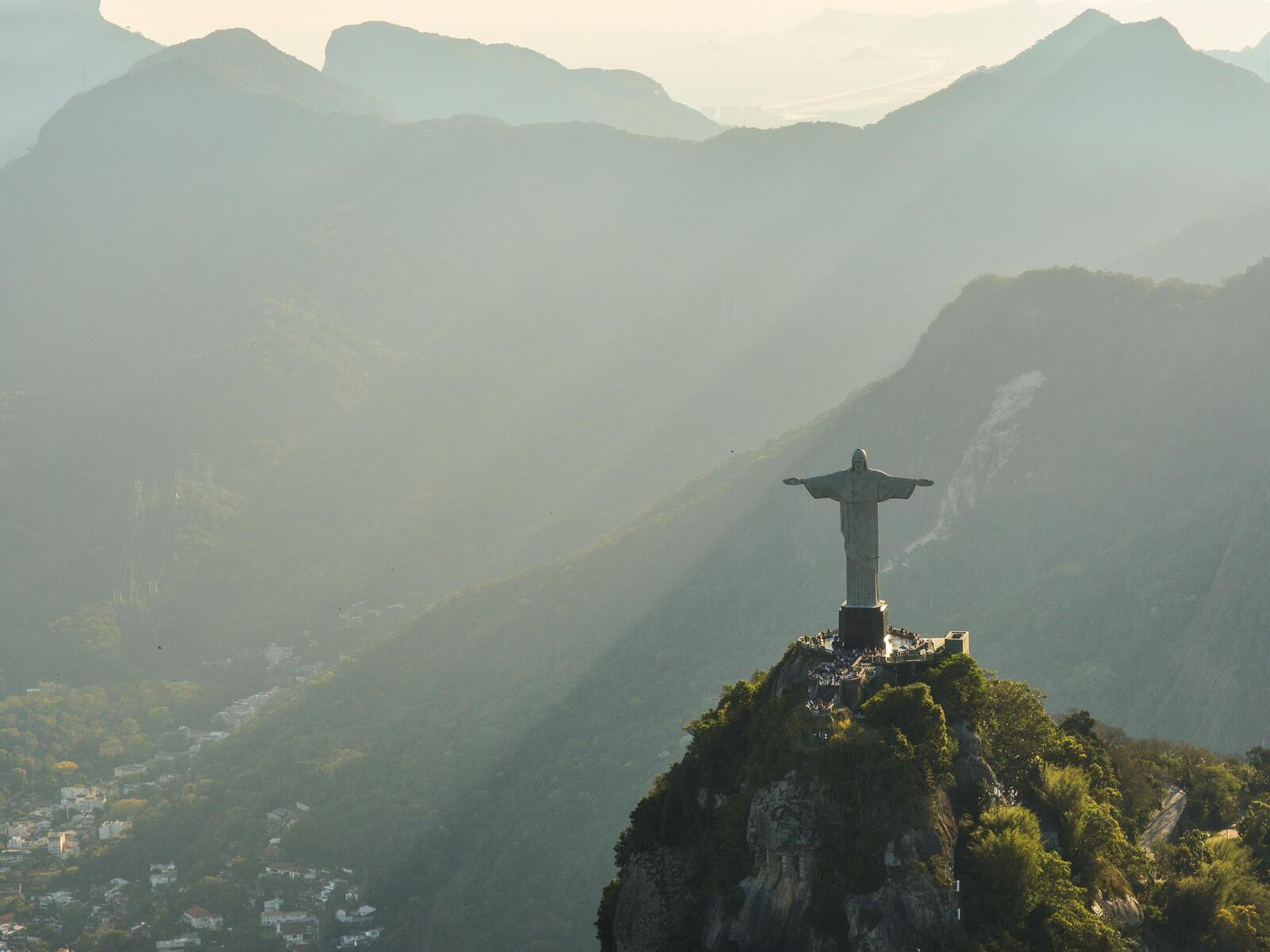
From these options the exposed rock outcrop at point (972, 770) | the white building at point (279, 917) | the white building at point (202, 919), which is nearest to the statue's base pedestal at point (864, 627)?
the exposed rock outcrop at point (972, 770)

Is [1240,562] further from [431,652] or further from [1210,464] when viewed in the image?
[431,652]

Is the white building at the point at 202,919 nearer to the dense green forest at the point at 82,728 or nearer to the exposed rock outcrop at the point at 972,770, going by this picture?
the dense green forest at the point at 82,728

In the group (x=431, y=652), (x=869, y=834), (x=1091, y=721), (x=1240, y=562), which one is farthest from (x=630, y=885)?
(x=431, y=652)

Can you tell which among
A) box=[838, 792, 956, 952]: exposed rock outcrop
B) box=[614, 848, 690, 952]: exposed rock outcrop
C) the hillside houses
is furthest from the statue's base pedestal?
the hillside houses

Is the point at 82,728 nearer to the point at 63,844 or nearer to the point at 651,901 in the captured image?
the point at 63,844

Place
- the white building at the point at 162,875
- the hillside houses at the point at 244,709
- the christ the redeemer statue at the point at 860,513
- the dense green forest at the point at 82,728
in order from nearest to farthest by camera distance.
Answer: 1. the christ the redeemer statue at the point at 860,513
2. the white building at the point at 162,875
3. the dense green forest at the point at 82,728
4. the hillside houses at the point at 244,709

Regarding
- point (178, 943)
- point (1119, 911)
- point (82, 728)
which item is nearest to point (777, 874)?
point (1119, 911)
